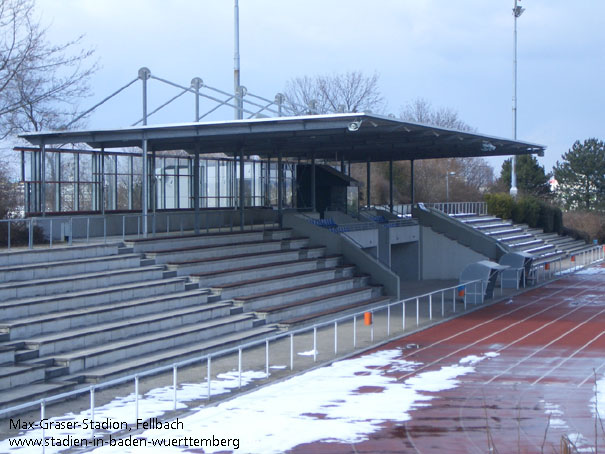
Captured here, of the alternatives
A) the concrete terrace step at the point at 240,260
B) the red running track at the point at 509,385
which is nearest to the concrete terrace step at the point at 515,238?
the red running track at the point at 509,385

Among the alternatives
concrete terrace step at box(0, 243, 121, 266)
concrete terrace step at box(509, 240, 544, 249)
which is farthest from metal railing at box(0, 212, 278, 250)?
concrete terrace step at box(509, 240, 544, 249)

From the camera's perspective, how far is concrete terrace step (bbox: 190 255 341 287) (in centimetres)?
2300

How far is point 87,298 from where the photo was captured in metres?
18.0

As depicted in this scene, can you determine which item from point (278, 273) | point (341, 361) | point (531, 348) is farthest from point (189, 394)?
point (278, 273)

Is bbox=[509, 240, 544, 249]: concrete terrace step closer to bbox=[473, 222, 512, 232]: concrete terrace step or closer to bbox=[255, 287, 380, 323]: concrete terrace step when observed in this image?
bbox=[473, 222, 512, 232]: concrete terrace step

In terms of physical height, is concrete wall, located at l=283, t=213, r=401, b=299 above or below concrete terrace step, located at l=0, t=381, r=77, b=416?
above

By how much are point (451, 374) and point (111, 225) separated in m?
14.1

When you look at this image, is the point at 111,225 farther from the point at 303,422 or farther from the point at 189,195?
the point at 303,422

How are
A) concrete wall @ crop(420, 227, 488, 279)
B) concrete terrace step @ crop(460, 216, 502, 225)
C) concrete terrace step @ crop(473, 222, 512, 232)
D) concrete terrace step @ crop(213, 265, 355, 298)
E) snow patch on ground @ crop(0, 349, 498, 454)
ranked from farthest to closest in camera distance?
concrete terrace step @ crop(460, 216, 502, 225), concrete terrace step @ crop(473, 222, 512, 232), concrete wall @ crop(420, 227, 488, 279), concrete terrace step @ crop(213, 265, 355, 298), snow patch on ground @ crop(0, 349, 498, 454)

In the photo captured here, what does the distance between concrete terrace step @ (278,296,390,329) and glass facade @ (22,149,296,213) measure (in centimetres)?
852

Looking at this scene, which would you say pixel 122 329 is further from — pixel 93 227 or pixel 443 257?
pixel 443 257

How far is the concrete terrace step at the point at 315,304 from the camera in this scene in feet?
74.7

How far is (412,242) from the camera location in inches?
1612

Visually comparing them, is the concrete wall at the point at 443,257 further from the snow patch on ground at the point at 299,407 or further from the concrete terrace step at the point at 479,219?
the snow patch on ground at the point at 299,407
